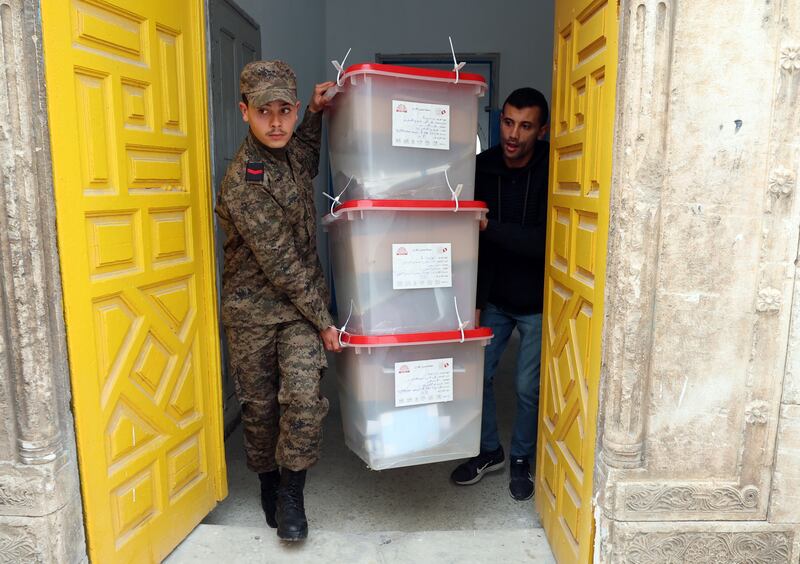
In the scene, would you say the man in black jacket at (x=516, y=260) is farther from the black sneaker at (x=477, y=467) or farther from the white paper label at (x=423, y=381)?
the white paper label at (x=423, y=381)

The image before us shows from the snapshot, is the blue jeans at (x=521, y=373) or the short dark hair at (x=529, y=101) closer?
the short dark hair at (x=529, y=101)

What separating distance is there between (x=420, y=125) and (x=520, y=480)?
1.57 meters

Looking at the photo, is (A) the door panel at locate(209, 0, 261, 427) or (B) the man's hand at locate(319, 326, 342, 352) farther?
(A) the door panel at locate(209, 0, 261, 427)

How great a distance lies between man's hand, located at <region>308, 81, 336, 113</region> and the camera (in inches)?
82.6

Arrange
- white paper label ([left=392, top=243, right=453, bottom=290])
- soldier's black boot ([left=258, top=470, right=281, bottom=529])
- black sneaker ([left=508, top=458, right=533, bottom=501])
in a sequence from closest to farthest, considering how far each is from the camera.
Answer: white paper label ([left=392, top=243, right=453, bottom=290]) → soldier's black boot ([left=258, top=470, right=281, bottom=529]) → black sneaker ([left=508, top=458, right=533, bottom=501])

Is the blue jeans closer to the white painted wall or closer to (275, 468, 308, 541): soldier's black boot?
(275, 468, 308, 541): soldier's black boot

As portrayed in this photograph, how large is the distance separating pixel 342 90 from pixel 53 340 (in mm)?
1167

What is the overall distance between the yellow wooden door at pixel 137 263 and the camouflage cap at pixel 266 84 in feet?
0.89

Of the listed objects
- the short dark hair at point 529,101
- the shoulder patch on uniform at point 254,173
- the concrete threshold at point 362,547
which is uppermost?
the short dark hair at point 529,101

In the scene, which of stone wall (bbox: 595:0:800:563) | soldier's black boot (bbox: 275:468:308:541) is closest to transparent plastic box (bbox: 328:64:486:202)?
stone wall (bbox: 595:0:800:563)

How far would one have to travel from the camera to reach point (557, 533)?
2.08 metres

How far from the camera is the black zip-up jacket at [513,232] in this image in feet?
7.95

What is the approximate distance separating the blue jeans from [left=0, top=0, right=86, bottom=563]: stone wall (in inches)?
63.1

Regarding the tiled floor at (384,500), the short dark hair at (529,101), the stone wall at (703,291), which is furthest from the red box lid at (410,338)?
the short dark hair at (529,101)
